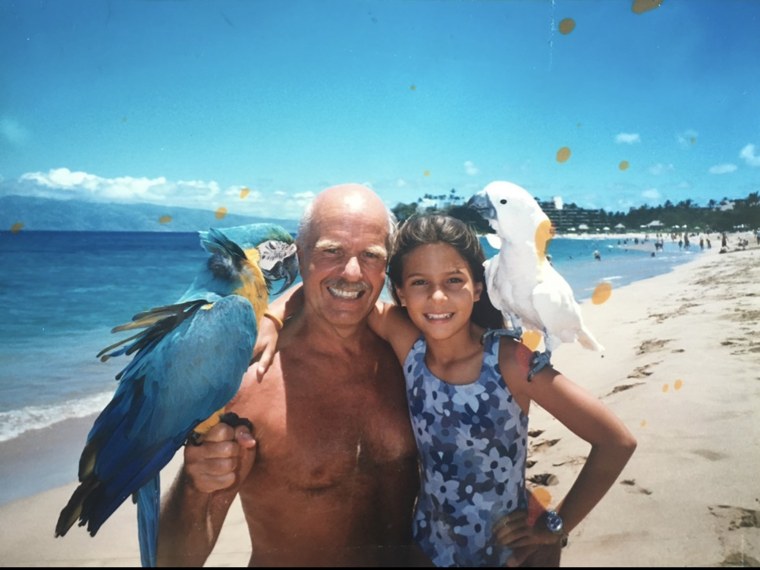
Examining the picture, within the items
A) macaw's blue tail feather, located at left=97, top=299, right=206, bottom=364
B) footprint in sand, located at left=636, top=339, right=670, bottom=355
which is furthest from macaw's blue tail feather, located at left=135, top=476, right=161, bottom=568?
footprint in sand, located at left=636, top=339, right=670, bottom=355

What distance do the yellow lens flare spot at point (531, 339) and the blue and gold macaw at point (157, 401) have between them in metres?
0.96

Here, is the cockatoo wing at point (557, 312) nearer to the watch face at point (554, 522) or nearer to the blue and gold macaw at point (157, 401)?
the watch face at point (554, 522)

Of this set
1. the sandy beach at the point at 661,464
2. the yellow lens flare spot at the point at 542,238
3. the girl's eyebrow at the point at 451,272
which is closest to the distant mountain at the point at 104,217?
the girl's eyebrow at the point at 451,272

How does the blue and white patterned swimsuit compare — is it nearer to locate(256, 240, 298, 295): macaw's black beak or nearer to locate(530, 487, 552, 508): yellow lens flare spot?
locate(530, 487, 552, 508): yellow lens flare spot

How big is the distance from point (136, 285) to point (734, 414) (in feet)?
19.8

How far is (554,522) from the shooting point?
5.18 ft

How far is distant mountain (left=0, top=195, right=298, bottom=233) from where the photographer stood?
200 centimetres

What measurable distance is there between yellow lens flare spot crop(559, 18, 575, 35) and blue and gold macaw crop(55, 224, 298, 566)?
69.6 inches

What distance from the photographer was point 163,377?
1.49 meters

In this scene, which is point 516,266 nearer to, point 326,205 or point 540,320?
point 540,320

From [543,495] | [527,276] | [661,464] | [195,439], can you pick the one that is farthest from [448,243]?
[661,464]

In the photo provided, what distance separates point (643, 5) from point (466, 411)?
189cm

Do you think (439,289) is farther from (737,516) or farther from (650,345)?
(650,345)

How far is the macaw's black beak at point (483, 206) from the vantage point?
1567mm
